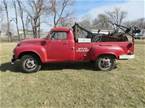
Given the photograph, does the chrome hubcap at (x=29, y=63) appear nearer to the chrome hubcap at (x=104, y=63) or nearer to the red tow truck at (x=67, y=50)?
the red tow truck at (x=67, y=50)

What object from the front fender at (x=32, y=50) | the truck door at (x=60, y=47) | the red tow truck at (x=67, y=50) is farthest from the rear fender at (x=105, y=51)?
the front fender at (x=32, y=50)

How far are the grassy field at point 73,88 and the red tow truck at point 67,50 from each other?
405 mm

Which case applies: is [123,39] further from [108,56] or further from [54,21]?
[54,21]

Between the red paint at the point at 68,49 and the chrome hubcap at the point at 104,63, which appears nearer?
the red paint at the point at 68,49

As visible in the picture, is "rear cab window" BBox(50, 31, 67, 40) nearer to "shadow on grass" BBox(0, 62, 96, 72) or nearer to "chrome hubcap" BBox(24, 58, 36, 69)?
"chrome hubcap" BBox(24, 58, 36, 69)

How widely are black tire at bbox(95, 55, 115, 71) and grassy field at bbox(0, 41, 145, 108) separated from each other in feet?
0.90

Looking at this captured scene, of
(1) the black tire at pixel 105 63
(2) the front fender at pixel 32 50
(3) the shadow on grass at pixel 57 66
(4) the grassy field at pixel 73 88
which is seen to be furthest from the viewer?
(3) the shadow on grass at pixel 57 66

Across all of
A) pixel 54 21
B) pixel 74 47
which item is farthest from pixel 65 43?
pixel 54 21

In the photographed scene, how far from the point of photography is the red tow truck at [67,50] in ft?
28.8

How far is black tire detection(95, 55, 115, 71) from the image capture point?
29.5 feet

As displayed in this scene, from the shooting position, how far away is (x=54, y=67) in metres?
9.68

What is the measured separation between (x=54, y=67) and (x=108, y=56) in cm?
226

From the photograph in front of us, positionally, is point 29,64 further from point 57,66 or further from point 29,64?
point 57,66

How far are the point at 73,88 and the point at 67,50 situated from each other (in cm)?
245
